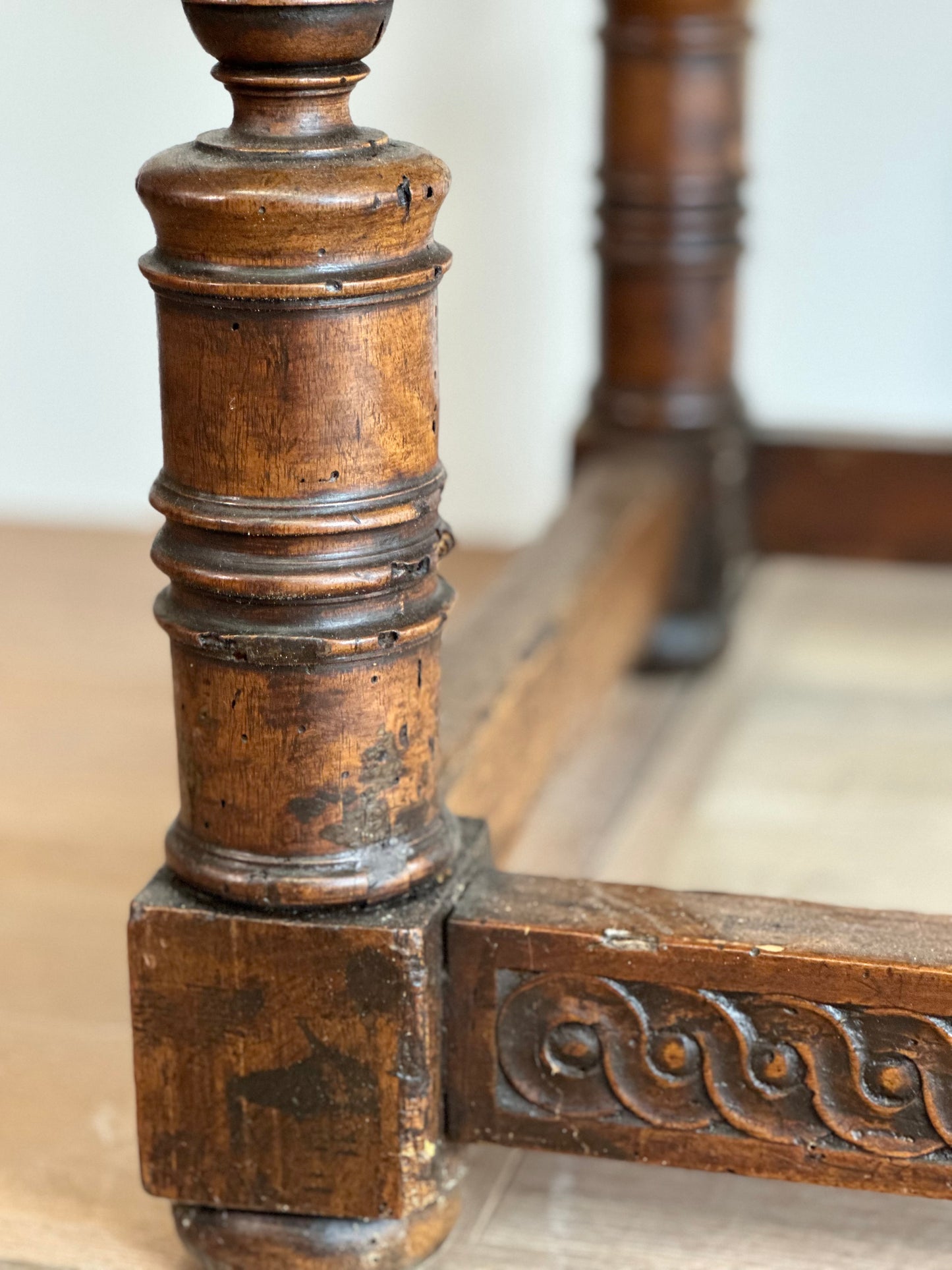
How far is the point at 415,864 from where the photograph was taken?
35.2 inches

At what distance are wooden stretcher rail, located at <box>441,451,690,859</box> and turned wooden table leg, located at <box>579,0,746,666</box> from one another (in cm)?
5

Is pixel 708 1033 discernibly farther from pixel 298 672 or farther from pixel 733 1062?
pixel 298 672

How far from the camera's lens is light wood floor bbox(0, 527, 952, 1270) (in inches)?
38.4

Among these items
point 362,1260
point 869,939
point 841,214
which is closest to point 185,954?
point 362,1260

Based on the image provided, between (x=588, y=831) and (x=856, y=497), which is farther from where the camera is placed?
(x=856, y=497)

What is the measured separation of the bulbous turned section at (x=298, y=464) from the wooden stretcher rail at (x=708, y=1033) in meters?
0.08

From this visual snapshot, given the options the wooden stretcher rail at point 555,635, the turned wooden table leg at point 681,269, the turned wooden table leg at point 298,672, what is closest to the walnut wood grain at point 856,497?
the turned wooden table leg at point 681,269

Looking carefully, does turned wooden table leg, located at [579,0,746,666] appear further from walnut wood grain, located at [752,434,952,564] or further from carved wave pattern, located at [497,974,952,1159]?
carved wave pattern, located at [497,974,952,1159]

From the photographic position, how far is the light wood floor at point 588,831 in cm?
97

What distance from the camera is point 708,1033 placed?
2.92 feet

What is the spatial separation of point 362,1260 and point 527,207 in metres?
1.73

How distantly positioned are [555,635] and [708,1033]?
0.50 m

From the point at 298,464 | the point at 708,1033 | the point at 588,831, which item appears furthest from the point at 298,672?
the point at 588,831

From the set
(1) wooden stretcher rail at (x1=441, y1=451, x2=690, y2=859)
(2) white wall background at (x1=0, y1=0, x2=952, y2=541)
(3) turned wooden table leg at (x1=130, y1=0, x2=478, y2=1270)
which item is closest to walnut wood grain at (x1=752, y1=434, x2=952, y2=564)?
(1) wooden stretcher rail at (x1=441, y1=451, x2=690, y2=859)
